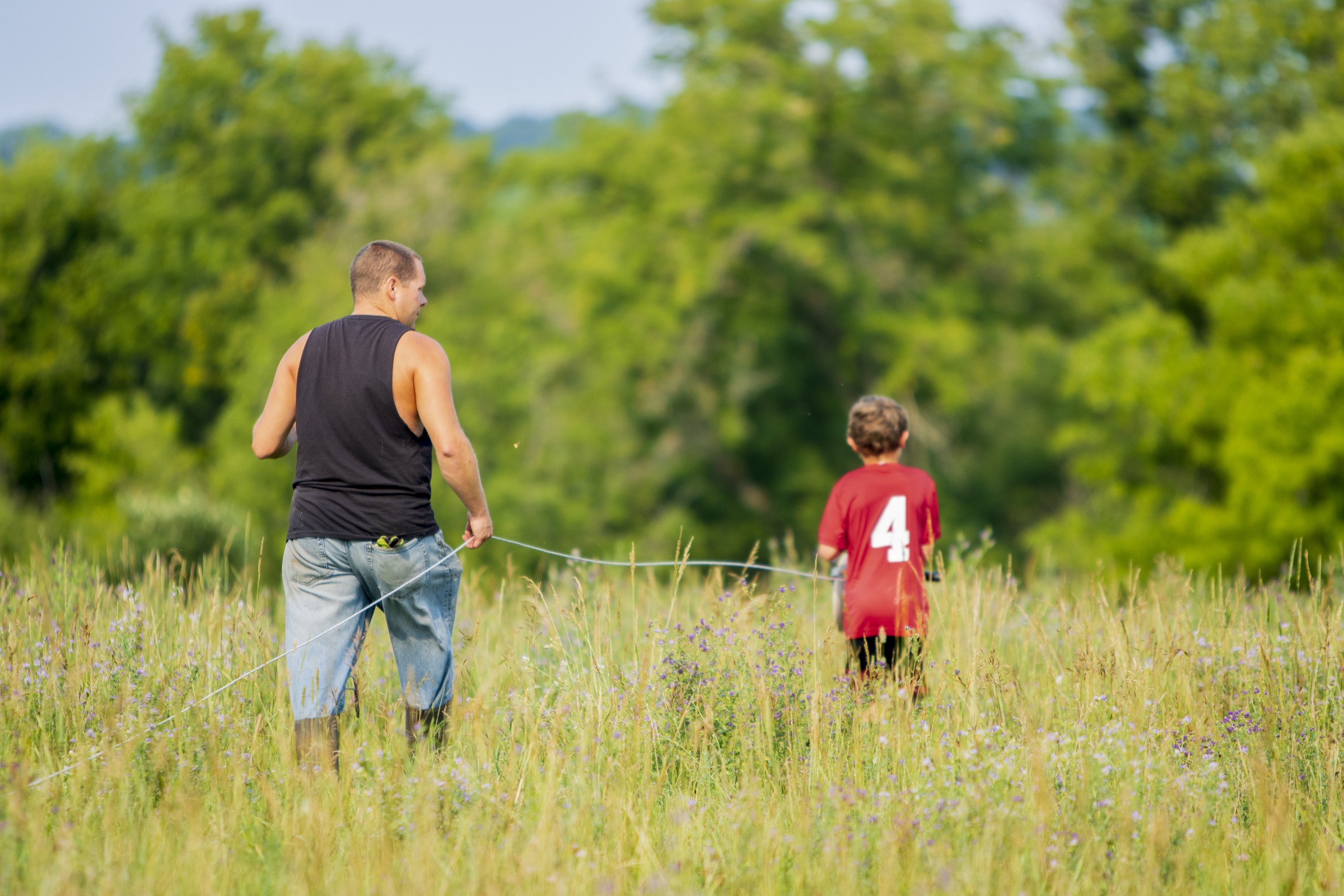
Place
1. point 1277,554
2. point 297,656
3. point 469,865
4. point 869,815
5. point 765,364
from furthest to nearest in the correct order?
point 765,364 < point 1277,554 < point 297,656 < point 869,815 < point 469,865

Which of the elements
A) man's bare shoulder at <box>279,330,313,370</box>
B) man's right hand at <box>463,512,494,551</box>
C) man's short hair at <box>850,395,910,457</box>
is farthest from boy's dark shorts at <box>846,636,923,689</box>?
man's bare shoulder at <box>279,330,313,370</box>

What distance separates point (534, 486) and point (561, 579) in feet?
66.6

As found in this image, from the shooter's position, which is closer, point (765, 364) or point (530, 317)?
point (765, 364)

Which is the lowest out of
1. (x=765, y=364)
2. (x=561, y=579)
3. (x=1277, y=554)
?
(x=1277, y=554)

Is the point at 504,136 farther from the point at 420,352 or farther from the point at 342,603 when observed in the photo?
the point at 342,603

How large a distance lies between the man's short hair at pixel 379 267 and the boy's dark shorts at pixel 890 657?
2145 mm

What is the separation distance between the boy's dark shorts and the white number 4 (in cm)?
32

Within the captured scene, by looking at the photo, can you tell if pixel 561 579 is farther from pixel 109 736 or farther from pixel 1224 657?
pixel 1224 657

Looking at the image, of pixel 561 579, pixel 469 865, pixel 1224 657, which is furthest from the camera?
pixel 561 579

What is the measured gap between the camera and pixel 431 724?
3912 mm

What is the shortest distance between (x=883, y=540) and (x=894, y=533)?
0.17ft

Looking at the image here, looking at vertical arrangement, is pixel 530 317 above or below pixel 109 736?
above

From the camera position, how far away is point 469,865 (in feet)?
9.76

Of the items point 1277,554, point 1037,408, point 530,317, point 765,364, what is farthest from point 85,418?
point 1277,554
